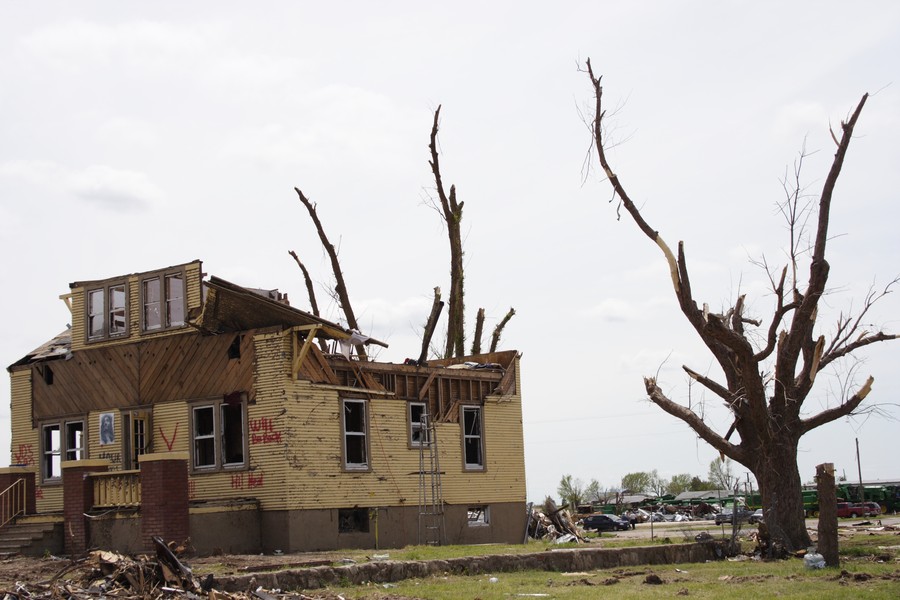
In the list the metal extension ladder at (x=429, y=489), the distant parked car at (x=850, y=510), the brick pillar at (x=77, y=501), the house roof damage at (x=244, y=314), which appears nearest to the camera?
the brick pillar at (x=77, y=501)

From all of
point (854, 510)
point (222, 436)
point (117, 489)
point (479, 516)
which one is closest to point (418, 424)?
point (479, 516)

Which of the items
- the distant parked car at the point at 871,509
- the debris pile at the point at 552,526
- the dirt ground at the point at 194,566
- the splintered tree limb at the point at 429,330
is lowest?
the distant parked car at the point at 871,509

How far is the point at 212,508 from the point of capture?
23.1 meters

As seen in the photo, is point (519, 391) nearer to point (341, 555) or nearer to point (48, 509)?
point (341, 555)

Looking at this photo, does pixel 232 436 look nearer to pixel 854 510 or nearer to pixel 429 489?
pixel 429 489

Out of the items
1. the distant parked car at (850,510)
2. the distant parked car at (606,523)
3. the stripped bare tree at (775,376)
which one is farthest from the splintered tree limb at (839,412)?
the distant parked car at (850,510)

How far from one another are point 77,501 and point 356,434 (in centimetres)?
663

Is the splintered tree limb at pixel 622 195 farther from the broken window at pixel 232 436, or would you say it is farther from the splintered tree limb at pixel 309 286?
the splintered tree limb at pixel 309 286

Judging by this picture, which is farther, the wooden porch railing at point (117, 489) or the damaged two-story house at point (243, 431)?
the damaged two-story house at point (243, 431)

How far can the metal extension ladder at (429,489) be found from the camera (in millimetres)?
27109

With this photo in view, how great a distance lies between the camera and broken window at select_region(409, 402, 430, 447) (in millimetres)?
27250

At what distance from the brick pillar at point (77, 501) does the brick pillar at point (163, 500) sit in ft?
6.38

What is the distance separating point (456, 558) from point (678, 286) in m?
7.31

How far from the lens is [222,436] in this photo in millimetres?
24891
